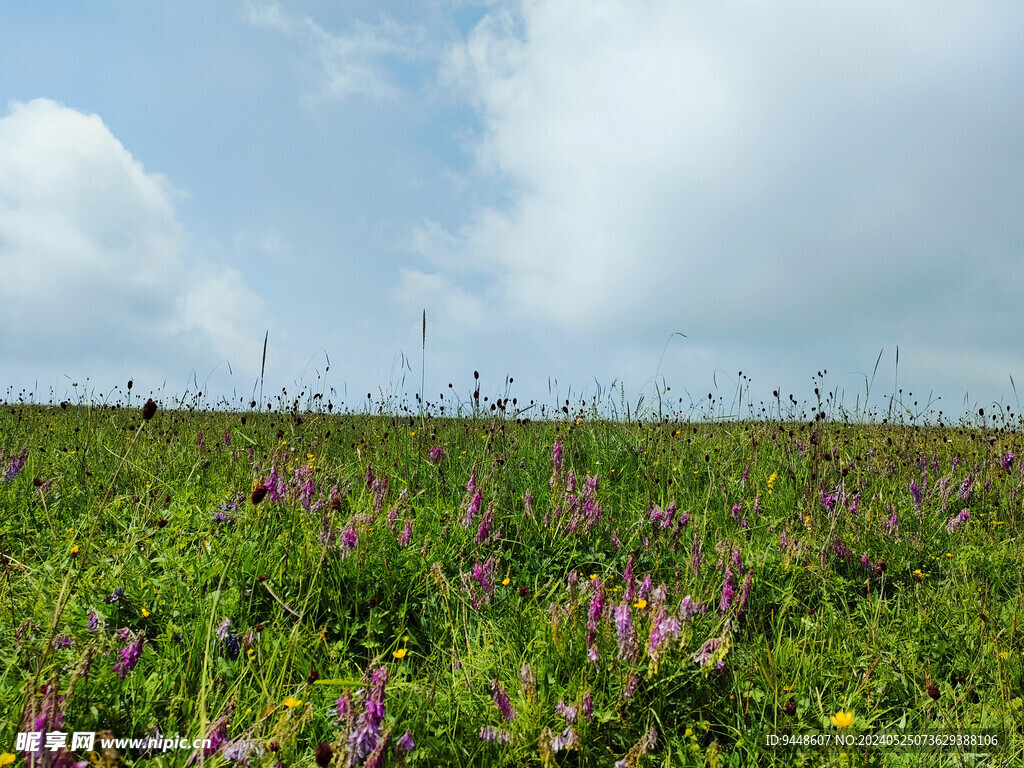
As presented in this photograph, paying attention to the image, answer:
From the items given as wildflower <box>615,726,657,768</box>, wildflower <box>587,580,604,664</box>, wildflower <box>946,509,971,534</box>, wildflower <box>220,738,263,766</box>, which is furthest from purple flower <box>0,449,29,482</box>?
wildflower <box>946,509,971,534</box>

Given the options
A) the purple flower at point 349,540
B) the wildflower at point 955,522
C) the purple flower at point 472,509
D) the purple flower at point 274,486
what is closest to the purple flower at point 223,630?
the purple flower at point 349,540

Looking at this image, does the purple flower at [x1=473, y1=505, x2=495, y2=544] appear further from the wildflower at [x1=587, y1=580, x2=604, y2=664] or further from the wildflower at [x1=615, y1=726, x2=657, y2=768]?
the wildflower at [x1=615, y1=726, x2=657, y2=768]

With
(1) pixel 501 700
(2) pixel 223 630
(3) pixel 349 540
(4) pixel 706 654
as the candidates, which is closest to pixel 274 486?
(3) pixel 349 540

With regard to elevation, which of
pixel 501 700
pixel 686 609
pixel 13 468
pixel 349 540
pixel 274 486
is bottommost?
pixel 501 700

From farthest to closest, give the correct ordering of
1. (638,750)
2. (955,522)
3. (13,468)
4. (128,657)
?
1. (13,468)
2. (955,522)
3. (128,657)
4. (638,750)

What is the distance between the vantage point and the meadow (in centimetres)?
197

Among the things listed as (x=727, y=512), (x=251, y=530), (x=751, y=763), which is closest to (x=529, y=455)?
(x=727, y=512)

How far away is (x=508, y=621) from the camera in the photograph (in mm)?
2658

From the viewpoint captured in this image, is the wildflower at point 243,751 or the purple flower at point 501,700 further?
the purple flower at point 501,700

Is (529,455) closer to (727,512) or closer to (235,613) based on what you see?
(727,512)

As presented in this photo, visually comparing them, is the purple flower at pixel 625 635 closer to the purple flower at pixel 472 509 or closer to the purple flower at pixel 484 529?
the purple flower at pixel 484 529

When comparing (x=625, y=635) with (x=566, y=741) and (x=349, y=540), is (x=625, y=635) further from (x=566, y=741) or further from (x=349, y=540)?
(x=349, y=540)

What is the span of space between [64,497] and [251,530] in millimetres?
2351

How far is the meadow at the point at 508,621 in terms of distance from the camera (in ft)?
6.46
